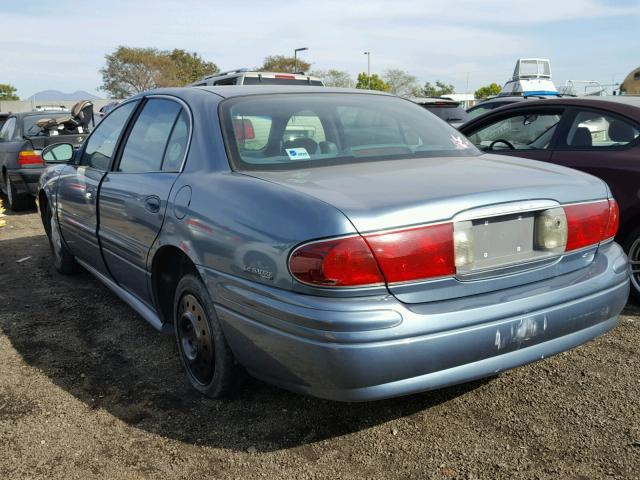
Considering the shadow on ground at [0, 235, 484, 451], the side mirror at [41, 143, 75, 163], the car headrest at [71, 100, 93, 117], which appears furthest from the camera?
the car headrest at [71, 100, 93, 117]

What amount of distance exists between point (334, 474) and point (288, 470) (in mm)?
Answer: 188

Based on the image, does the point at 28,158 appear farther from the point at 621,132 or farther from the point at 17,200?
the point at 621,132

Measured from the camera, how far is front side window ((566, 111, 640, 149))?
4.38 m

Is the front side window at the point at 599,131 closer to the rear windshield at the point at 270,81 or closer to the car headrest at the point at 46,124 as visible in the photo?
the rear windshield at the point at 270,81

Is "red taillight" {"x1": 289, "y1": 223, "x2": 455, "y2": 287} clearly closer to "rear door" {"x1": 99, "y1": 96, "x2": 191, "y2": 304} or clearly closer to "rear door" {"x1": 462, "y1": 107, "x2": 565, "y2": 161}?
"rear door" {"x1": 99, "y1": 96, "x2": 191, "y2": 304}

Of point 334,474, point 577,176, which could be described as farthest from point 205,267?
point 577,176

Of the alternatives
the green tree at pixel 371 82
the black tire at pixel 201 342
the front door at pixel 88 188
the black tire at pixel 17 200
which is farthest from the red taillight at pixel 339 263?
the green tree at pixel 371 82

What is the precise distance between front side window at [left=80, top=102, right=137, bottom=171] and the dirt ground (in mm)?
1296

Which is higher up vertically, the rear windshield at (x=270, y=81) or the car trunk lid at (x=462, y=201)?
A: the rear windshield at (x=270, y=81)

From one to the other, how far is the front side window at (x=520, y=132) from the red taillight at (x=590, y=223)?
211 cm

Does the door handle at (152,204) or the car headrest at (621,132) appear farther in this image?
the car headrest at (621,132)

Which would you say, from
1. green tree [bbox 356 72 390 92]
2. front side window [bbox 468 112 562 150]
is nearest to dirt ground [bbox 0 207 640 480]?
front side window [bbox 468 112 562 150]

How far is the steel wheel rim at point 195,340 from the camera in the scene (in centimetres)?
294

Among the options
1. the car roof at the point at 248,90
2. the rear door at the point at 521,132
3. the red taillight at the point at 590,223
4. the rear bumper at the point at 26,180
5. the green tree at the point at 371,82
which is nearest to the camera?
the red taillight at the point at 590,223
